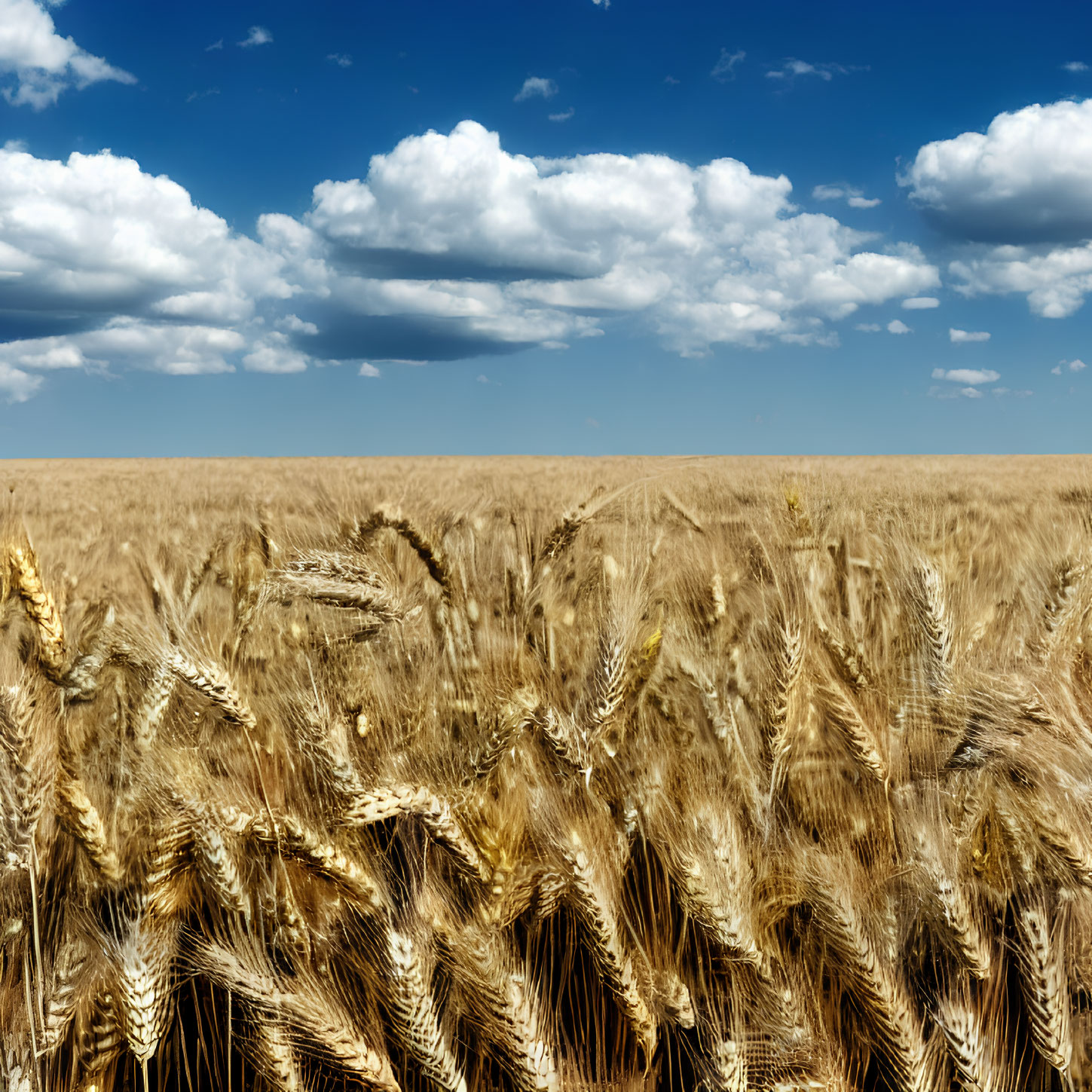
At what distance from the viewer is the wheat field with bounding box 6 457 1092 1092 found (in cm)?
169

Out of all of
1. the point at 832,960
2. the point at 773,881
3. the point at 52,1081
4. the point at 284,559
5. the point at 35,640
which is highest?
the point at 284,559

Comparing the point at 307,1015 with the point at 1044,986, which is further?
the point at 1044,986

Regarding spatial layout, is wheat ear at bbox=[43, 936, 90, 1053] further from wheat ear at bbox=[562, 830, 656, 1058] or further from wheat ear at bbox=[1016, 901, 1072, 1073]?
wheat ear at bbox=[1016, 901, 1072, 1073]

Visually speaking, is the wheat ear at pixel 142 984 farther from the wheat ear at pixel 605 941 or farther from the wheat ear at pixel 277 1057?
the wheat ear at pixel 605 941

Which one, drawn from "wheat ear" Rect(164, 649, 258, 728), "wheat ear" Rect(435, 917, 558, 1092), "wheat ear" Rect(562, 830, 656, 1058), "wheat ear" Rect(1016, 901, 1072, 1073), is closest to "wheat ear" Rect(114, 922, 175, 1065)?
"wheat ear" Rect(164, 649, 258, 728)

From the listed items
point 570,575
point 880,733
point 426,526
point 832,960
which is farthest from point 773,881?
point 426,526

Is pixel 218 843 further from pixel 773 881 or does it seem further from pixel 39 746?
pixel 773 881

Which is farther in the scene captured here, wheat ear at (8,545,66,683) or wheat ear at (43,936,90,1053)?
wheat ear at (8,545,66,683)

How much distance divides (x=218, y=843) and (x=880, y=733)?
1.48m

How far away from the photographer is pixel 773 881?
1876 mm

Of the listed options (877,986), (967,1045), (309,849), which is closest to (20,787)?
(309,849)

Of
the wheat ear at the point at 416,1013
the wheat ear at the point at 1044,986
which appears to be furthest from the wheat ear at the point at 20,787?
the wheat ear at the point at 1044,986

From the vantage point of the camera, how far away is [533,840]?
5.94 feet

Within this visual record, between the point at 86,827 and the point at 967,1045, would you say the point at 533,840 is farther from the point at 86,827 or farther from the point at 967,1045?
the point at 967,1045
